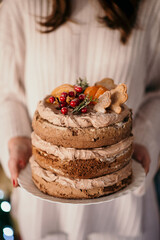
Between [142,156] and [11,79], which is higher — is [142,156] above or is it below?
below

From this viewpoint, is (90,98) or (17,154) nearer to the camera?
(90,98)

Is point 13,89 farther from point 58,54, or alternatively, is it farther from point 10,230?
point 10,230

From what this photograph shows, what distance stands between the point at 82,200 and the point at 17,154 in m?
0.49

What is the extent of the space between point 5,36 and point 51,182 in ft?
3.60

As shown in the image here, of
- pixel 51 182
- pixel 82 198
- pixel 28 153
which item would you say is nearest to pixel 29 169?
pixel 28 153

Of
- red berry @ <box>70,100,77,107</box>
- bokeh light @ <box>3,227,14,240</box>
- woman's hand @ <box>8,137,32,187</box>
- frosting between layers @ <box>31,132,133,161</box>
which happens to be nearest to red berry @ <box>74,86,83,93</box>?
red berry @ <box>70,100,77,107</box>

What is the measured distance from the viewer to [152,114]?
1.81 metres

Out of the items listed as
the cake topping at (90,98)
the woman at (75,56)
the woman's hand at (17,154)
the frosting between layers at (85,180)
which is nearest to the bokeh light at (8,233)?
the woman at (75,56)

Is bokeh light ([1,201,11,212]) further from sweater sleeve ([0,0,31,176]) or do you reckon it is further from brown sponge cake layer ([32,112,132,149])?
brown sponge cake layer ([32,112,132,149])

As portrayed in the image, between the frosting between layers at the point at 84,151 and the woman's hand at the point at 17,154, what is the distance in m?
0.25

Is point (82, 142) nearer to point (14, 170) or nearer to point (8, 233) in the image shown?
point (14, 170)

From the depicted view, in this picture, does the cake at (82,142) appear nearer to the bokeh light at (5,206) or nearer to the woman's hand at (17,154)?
the woman's hand at (17,154)

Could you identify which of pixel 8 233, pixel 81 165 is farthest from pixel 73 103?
pixel 8 233

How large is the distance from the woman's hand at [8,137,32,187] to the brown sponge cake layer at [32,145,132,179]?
199 millimetres
